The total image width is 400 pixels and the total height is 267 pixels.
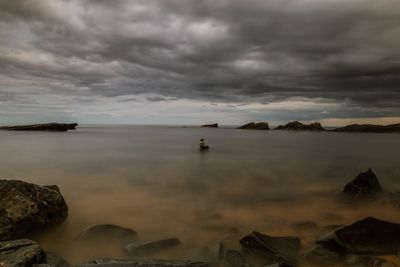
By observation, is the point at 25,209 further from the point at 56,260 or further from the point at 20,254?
the point at 20,254

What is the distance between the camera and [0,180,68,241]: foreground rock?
7.60 m

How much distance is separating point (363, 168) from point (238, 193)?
15992 millimetres

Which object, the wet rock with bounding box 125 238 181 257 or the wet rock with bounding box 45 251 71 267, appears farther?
the wet rock with bounding box 125 238 181 257

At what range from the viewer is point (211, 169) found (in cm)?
2209

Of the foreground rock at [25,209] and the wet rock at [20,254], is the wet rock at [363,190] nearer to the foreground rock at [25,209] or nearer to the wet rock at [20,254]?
the foreground rock at [25,209]

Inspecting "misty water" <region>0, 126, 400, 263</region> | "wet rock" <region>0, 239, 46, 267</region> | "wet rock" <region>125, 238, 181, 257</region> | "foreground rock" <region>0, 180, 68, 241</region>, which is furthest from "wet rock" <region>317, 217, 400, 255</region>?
"foreground rock" <region>0, 180, 68, 241</region>

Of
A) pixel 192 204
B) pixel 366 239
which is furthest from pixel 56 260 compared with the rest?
pixel 366 239

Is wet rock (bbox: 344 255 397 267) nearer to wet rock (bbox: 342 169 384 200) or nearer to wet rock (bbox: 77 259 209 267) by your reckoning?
wet rock (bbox: 77 259 209 267)

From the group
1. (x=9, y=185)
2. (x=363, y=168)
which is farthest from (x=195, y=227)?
(x=363, y=168)

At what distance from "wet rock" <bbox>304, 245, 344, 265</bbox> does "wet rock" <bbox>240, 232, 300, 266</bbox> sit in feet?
0.98

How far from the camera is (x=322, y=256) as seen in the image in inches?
272

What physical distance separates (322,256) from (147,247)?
4056 millimetres

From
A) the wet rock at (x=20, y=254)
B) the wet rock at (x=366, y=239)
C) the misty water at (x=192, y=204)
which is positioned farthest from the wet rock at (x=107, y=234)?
the wet rock at (x=366, y=239)

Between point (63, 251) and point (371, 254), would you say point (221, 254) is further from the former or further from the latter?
point (63, 251)
